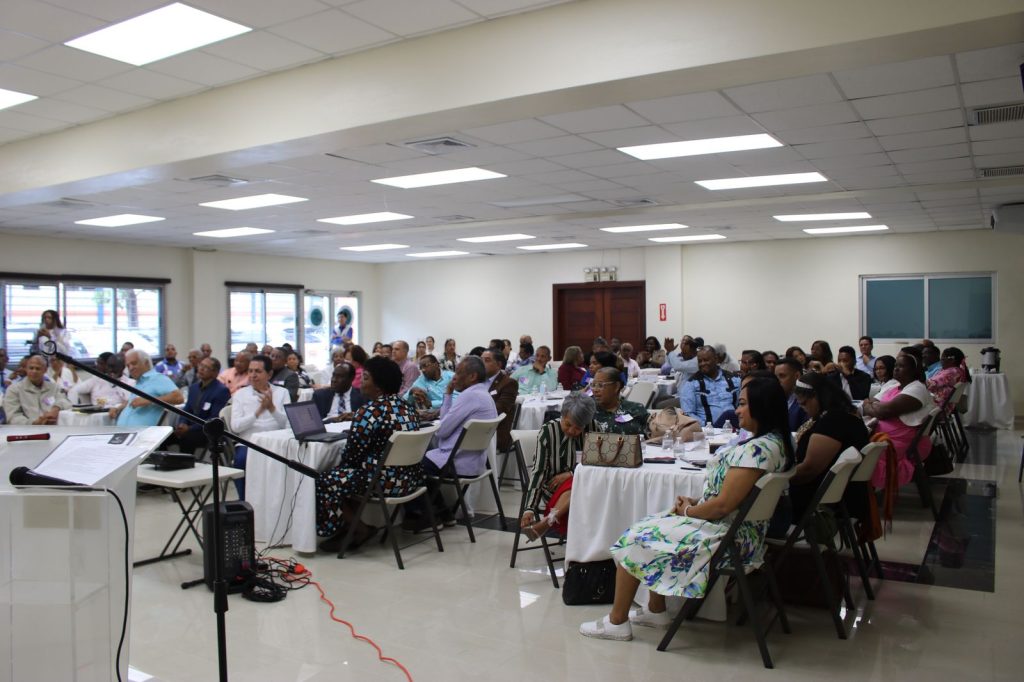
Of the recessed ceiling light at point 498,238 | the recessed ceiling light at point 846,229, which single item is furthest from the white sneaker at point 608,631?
the recessed ceiling light at point 846,229

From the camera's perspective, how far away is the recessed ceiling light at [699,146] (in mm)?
6078

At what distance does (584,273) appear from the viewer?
1539cm

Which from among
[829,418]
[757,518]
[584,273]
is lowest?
[757,518]

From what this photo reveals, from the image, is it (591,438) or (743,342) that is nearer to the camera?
(591,438)

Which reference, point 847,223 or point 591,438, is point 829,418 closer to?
point 591,438

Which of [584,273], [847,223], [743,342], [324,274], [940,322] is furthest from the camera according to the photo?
[324,274]

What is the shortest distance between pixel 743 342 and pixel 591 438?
34.7ft

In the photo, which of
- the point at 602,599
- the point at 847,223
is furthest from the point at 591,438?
the point at 847,223

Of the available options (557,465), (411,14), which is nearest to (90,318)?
Answer: (411,14)

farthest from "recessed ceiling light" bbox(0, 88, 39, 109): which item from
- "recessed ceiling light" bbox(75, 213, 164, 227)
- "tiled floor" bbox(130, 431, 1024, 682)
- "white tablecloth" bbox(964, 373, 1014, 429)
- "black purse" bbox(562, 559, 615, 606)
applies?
"white tablecloth" bbox(964, 373, 1014, 429)

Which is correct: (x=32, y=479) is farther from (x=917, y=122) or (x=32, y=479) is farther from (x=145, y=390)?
(x=917, y=122)

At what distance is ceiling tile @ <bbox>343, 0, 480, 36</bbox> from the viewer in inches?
165

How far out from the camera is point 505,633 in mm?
3742

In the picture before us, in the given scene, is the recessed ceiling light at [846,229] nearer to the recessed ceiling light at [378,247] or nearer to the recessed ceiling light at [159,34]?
the recessed ceiling light at [378,247]
